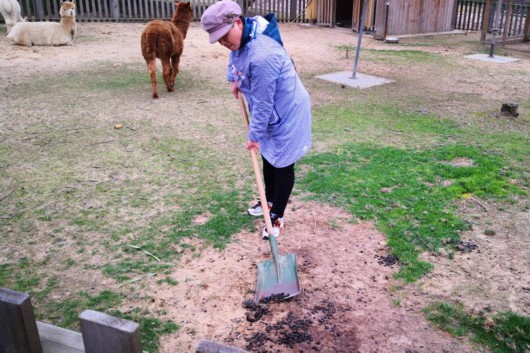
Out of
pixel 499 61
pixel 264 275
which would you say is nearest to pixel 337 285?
pixel 264 275

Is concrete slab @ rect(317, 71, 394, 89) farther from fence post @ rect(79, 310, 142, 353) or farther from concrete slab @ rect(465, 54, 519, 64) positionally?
fence post @ rect(79, 310, 142, 353)

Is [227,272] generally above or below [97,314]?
below

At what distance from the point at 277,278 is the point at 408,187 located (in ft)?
6.46

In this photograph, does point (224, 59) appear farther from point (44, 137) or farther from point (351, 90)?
point (44, 137)

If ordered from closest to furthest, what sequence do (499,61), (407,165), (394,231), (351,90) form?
(394,231), (407,165), (351,90), (499,61)

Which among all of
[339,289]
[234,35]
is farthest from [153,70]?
[339,289]

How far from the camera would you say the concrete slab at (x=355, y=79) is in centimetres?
820

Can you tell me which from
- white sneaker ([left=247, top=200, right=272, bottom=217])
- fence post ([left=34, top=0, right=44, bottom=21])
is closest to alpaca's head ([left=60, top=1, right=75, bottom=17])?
fence post ([left=34, top=0, right=44, bottom=21])

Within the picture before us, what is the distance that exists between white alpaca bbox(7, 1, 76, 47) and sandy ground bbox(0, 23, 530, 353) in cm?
940

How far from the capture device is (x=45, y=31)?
10.9 meters

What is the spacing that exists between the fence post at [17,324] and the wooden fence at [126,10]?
589 inches

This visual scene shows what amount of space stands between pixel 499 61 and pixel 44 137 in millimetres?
9632

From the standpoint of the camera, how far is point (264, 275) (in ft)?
9.71

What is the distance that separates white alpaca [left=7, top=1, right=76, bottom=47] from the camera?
1076 cm
